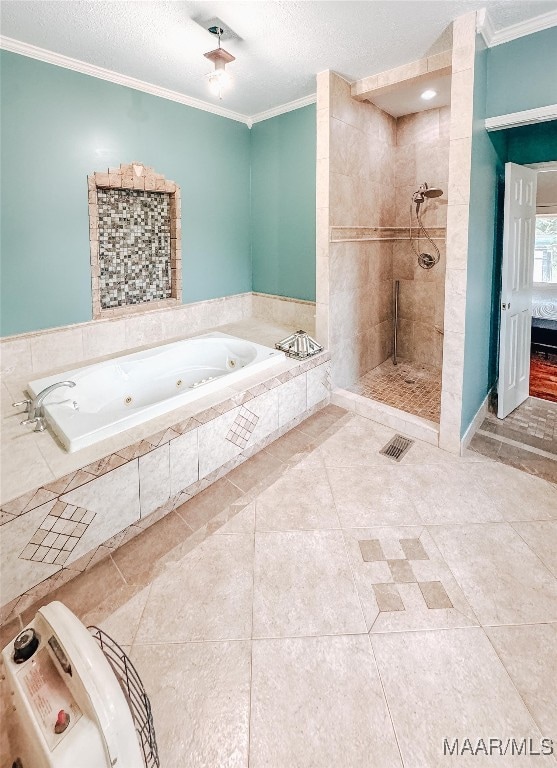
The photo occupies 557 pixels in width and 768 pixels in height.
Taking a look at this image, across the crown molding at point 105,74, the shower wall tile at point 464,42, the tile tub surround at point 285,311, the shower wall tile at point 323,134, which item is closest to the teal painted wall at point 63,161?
the crown molding at point 105,74

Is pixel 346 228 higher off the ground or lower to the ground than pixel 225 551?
higher

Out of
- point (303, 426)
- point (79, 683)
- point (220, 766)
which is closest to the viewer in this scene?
point (79, 683)

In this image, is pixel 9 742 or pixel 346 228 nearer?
pixel 9 742

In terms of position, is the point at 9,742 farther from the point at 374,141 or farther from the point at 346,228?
the point at 374,141

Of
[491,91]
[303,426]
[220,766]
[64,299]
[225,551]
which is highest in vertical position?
[491,91]

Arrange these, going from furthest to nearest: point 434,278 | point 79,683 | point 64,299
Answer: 1. point 434,278
2. point 64,299
3. point 79,683

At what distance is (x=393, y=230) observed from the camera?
4.52 metres

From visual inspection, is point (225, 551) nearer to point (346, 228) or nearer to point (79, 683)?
point (79, 683)

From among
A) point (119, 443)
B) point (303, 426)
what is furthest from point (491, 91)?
point (119, 443)

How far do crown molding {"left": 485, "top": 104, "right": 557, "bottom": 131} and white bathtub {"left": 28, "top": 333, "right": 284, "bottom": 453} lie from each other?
2.10 meters

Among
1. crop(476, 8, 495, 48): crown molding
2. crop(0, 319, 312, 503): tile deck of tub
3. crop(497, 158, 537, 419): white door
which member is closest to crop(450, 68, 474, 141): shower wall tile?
crop(476, 8, 495, 48): crown molding

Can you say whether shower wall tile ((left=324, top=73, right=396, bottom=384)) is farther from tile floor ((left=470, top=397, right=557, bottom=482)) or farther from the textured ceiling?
tile floor ((left=470, top=397, right=557, bottom=482))

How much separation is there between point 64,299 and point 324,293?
2.05m

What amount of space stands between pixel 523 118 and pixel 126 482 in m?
3.18
